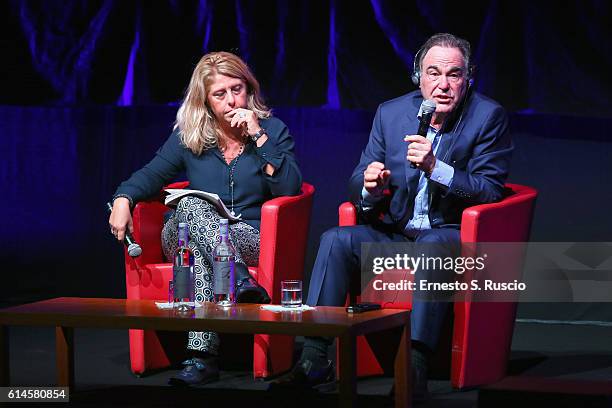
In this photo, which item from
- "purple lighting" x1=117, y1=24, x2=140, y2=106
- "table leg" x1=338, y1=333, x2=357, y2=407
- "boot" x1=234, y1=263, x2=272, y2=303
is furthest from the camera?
"purple lighting" x1=117, y1=24, x2=140, y2=106

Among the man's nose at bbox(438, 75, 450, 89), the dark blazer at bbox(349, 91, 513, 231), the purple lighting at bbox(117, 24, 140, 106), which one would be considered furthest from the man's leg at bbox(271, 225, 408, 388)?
the purple lighting at bbox(117, 24, 140, 106)

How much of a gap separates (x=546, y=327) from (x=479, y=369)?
5.08ft

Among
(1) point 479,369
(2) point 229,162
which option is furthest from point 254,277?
(1) point 479,369

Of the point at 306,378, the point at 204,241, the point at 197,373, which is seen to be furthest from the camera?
the point at 204,241

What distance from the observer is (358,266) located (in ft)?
12.3

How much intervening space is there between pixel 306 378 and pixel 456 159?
3.12 ft

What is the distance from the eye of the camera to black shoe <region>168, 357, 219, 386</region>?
3.71m

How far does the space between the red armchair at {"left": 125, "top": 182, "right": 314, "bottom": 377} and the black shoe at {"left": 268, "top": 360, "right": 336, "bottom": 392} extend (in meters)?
0.31

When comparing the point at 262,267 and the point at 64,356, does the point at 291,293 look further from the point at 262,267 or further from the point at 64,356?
the point at 64,356

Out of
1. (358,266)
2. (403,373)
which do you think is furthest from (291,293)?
(358,266)

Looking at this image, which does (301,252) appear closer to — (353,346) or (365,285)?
(365,285)

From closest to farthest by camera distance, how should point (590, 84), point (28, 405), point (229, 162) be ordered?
point (28, 405), point (229, 162), point (590, 84)

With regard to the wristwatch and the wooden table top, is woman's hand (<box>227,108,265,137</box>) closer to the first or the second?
the wristwatch

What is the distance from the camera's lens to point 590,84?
4938 mm
